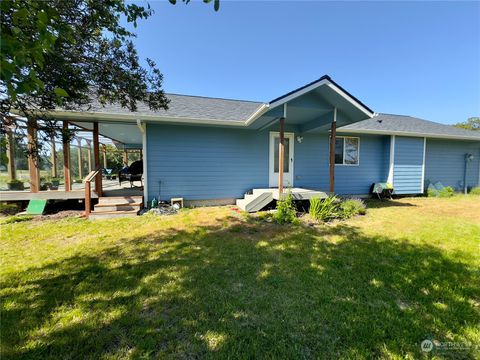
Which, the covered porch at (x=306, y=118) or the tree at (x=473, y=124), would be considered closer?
the covered porch at (x=306, y=118)

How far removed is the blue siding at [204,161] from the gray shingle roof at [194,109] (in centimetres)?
44

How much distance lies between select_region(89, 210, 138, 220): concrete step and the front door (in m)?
4.83

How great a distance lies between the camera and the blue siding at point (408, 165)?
9.00 m

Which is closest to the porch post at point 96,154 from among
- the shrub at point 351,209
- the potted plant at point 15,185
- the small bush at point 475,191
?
the potted plant at point 15,185

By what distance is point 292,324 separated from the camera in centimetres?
197

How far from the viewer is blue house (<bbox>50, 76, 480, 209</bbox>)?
6.19m

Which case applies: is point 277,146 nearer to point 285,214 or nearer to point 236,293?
point 285,214

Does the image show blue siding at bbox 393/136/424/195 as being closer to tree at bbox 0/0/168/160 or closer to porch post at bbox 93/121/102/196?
tree at bbox 0/0/168/160

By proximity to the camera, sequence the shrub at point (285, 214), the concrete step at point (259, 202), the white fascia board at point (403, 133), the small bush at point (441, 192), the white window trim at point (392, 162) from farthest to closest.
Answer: the small bush at point (441, 192) → the white window trim at point (392, 162) → the white fascia board at point (403, 133) → the concrete step at point (259, 202) → the shrub at point (285, 214)

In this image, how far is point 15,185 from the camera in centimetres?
629

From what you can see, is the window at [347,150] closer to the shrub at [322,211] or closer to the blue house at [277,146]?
the blue house at [277,146]

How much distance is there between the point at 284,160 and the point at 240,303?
6.48 m

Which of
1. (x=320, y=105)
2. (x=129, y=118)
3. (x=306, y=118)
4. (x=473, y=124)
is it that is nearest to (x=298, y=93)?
(x=320, y=105)

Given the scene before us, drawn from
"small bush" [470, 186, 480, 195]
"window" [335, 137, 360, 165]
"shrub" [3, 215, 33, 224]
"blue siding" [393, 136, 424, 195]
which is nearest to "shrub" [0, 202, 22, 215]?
"shrub" [3, 215, 33, 224]
